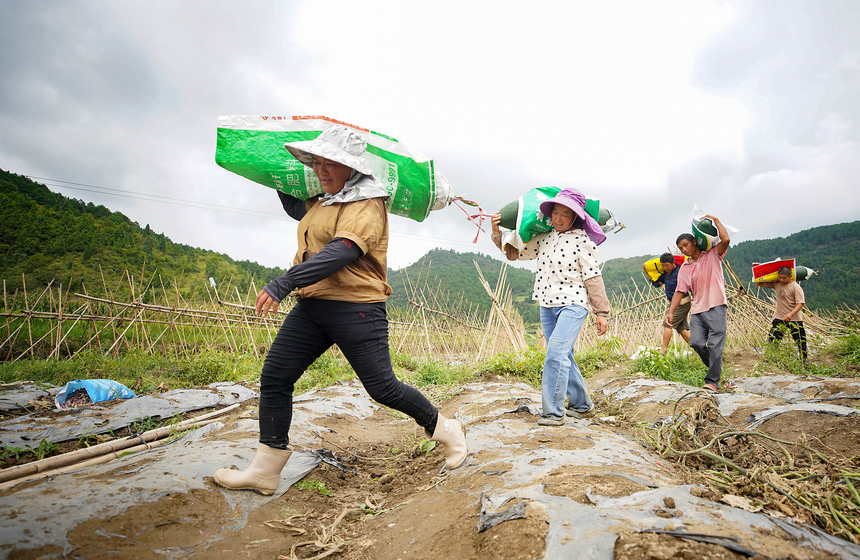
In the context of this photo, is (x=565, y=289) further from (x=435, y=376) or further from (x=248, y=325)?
(x=248, y=325)

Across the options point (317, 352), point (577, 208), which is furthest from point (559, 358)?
point (317, 352)

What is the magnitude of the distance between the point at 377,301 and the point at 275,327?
7122mm

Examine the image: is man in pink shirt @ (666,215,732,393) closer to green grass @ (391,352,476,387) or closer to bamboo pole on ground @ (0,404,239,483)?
Answer: green grass @ (391,352,476,387)

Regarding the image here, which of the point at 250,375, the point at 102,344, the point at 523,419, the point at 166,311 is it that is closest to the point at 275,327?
the point at 166,311

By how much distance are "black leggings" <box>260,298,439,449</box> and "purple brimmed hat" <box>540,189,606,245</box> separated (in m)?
1.54

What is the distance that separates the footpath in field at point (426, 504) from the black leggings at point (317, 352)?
369mm

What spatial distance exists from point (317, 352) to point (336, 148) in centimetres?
90

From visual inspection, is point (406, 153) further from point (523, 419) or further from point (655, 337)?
point (655, 337)

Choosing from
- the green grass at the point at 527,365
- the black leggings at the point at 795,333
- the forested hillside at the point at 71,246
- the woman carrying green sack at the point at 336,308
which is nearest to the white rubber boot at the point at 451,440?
the woman carrying green sack at the point at 336,308

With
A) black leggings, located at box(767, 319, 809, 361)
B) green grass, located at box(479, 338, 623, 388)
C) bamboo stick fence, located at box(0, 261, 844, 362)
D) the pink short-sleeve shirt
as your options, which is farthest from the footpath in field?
bamboo stick fence, located at box(0, 261, 844, 362)

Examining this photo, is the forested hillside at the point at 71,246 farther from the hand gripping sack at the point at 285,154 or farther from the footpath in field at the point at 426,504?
the footpath in field at the point at 426,504

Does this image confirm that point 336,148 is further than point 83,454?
No

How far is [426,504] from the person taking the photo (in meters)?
1.75

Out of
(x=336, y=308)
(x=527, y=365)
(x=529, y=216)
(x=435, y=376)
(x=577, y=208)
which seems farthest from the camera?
(x=435, y=376)
